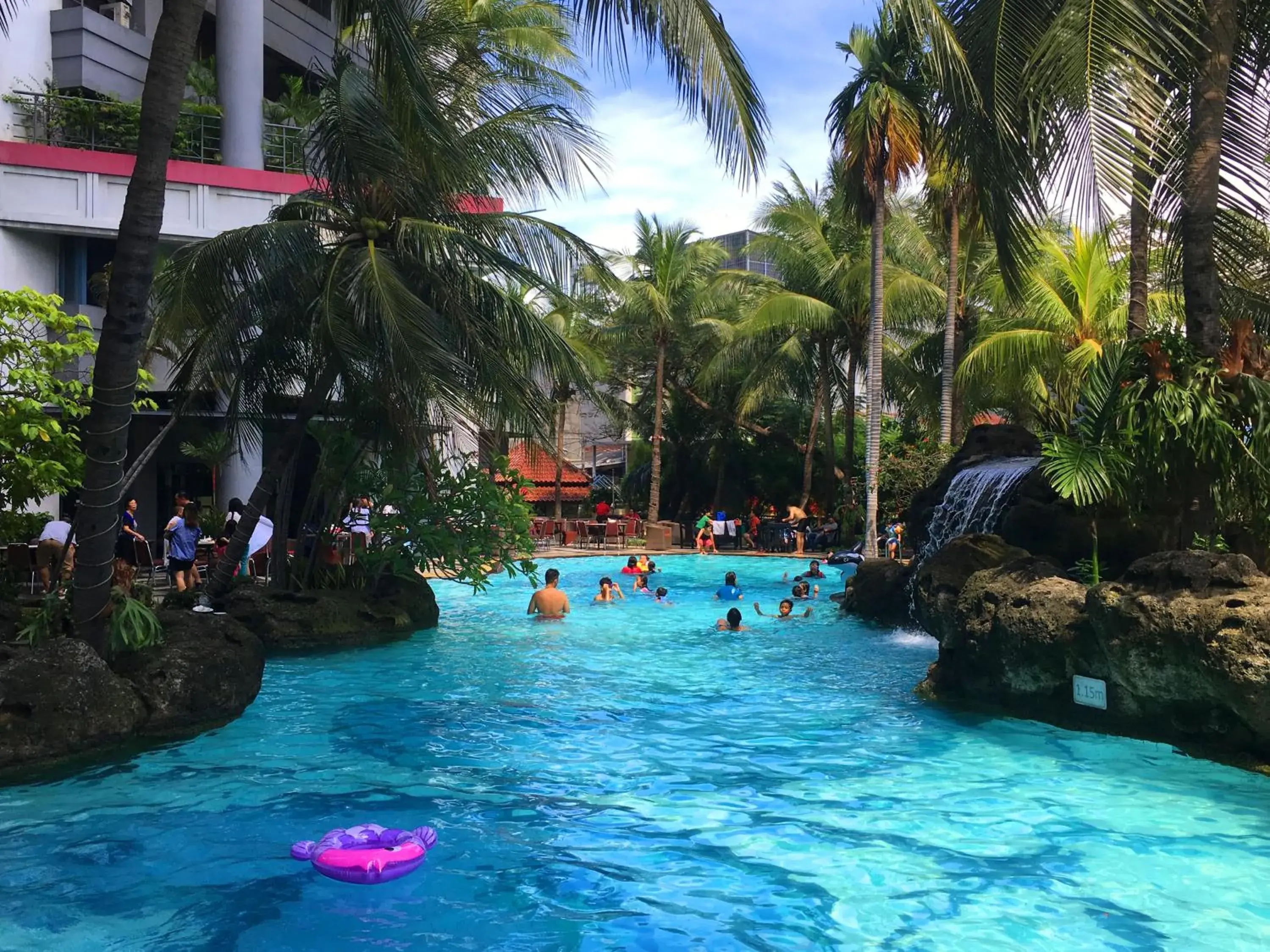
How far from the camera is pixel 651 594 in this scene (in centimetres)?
1981

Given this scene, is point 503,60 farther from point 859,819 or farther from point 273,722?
point 859,819

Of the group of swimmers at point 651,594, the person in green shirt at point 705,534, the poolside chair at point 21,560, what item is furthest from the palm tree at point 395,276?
the person in green shirt at point 705,534

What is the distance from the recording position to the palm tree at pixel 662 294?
101 ft

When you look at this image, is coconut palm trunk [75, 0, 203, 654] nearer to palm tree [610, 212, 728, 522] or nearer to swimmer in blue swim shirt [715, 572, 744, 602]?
swimmer in blue swim shirt [715, 572, 744, 602]

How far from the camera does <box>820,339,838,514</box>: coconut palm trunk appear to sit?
28969 mm

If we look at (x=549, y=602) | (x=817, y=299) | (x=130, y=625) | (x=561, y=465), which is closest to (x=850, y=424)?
(x=817, y=299)

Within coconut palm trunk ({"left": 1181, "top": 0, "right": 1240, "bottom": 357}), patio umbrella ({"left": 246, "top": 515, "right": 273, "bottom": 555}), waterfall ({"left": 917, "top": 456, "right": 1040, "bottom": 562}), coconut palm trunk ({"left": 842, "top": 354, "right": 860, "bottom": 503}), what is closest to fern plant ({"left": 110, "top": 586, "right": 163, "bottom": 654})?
patio umbrella ({"left": 246, "top": 515, "right": 273, "bottom": 555})

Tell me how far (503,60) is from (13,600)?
9.55 m

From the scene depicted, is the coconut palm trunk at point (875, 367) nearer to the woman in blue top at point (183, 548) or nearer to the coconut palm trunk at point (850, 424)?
the coconut palm trunk at point (850, 424)

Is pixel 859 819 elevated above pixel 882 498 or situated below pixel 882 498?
below

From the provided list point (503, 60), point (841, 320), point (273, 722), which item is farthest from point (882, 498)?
point (273, 722)

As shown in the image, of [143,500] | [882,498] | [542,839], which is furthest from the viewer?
[882,498]

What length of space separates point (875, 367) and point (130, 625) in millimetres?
17991

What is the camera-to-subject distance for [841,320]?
27750mm
